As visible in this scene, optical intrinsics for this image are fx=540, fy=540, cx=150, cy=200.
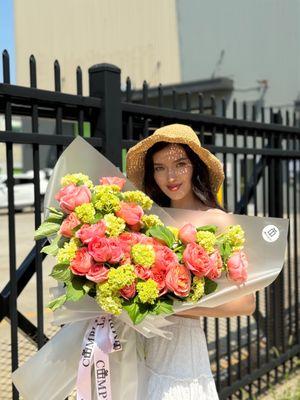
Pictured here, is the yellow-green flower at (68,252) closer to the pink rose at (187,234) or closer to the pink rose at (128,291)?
the pink rose at (128,291)

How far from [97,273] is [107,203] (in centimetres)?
22

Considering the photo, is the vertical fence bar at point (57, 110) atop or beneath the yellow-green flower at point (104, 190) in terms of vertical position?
atop

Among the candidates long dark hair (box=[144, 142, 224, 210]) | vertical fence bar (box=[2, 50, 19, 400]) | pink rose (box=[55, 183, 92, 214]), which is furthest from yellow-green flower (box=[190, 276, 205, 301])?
vertical fence bar (box=[2, 50, 19, 400])

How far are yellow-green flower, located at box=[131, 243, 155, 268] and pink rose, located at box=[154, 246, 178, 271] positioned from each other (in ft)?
0.10

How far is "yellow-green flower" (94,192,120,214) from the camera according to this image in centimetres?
168

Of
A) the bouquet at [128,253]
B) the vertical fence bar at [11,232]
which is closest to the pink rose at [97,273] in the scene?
the bouquet at [128,253]

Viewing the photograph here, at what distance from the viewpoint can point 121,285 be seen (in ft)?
5.17

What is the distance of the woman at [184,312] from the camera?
1.97 m

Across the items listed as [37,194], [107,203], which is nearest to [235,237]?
[107,203]

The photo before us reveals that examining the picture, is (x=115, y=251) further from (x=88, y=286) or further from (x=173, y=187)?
(x=173, y=187)

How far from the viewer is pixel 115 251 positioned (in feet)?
5.22

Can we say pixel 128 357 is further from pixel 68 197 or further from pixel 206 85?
pixel 206 85

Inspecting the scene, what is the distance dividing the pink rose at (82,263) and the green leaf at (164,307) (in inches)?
9.6

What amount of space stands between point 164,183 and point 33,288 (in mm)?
5550
